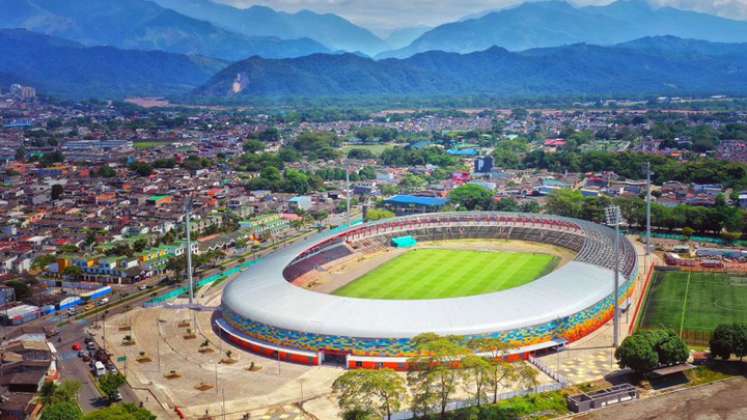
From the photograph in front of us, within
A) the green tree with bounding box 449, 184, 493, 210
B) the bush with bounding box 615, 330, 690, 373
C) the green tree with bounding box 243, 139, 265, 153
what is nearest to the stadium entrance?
the bush with bounding box 615, 330, 690, 373

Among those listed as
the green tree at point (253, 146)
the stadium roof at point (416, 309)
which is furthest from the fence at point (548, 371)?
the green tree at point (253, 146)

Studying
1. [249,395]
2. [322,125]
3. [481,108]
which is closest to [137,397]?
[249,395]

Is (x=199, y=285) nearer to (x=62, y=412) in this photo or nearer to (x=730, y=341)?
(x=62, y=412)

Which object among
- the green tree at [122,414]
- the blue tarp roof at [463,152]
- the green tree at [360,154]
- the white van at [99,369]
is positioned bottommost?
the white van at [99,369]

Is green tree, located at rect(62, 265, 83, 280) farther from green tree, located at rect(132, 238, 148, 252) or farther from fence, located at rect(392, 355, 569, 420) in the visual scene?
fence, located at rect(392, 355, 569, 420)

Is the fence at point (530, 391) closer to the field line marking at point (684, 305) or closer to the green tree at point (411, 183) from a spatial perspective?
the field line marking at point (684, 305)

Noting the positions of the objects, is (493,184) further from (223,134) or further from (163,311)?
(223,134)
